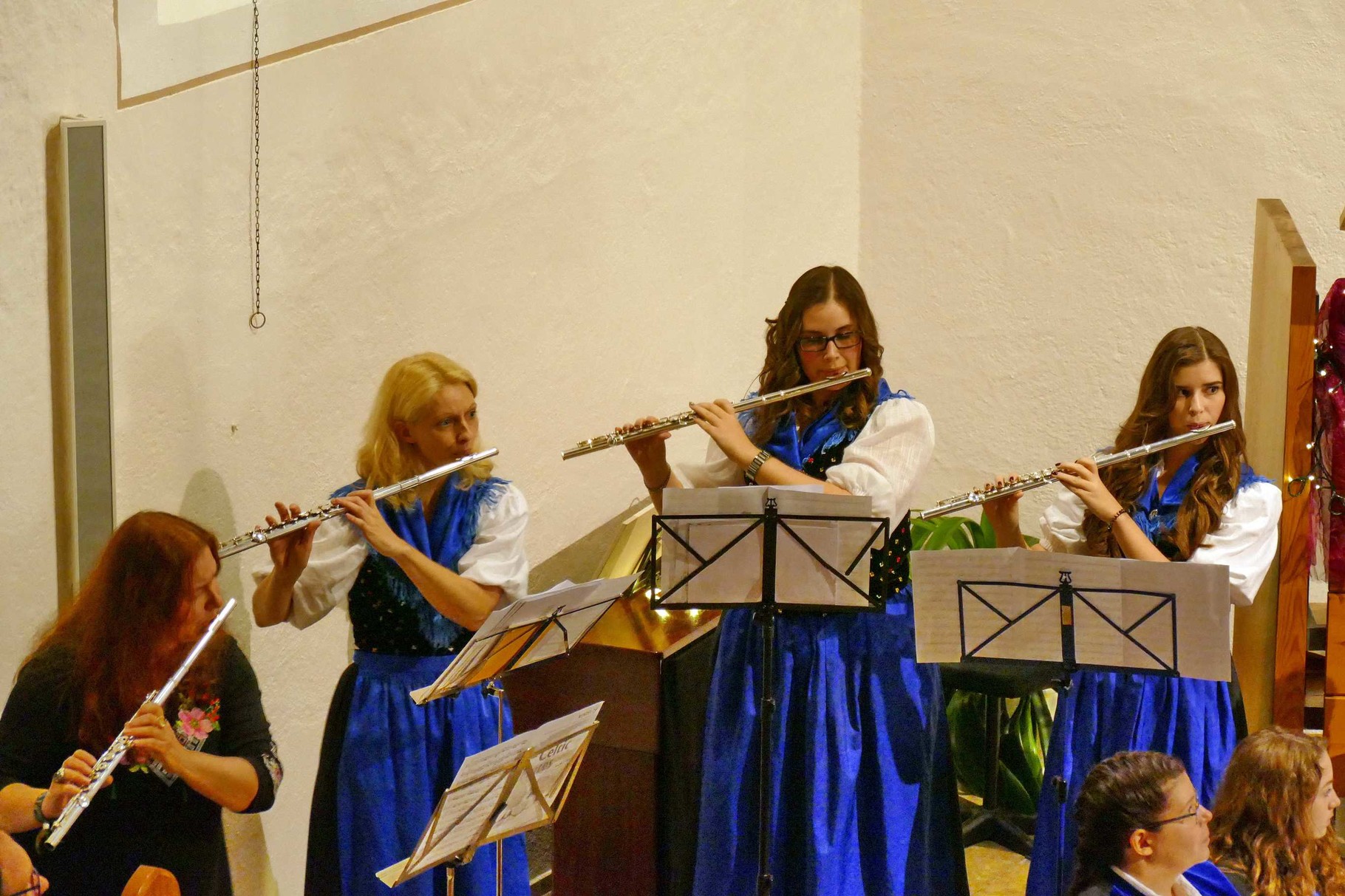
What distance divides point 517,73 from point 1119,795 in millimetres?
2539

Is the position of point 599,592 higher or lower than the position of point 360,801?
higher

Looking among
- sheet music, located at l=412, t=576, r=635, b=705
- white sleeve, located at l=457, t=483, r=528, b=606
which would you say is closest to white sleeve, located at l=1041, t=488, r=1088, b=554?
sheet music, located at l=412, t=576, r=635, b=705

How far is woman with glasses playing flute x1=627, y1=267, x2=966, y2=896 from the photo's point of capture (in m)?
2.94

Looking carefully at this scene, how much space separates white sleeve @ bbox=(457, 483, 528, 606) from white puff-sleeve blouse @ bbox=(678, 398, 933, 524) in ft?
2.17

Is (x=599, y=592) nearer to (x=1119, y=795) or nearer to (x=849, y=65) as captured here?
(x=1119, y=795)

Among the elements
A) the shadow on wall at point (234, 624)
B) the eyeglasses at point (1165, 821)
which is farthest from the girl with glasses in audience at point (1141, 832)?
the shadow on wall at point (234, 624)

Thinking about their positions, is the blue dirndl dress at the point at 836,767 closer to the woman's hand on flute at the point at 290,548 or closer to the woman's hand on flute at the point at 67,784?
the woman's hand on flute at the point at 290,548

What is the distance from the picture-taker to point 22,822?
2344 millimetres

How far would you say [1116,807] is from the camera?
95.7 inches

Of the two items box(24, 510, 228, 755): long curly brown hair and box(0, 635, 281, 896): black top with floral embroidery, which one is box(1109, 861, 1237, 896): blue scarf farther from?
box(24, 510, 228, 755): long curly brown hair

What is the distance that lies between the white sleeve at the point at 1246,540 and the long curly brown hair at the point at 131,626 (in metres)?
1.96

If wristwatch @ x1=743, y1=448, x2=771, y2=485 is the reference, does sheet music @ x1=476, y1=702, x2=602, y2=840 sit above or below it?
below

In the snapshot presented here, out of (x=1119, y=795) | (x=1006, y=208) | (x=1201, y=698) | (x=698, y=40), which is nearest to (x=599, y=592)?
(x=1119, y=795)

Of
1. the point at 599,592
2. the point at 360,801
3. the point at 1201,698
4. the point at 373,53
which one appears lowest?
the point at 360,801
